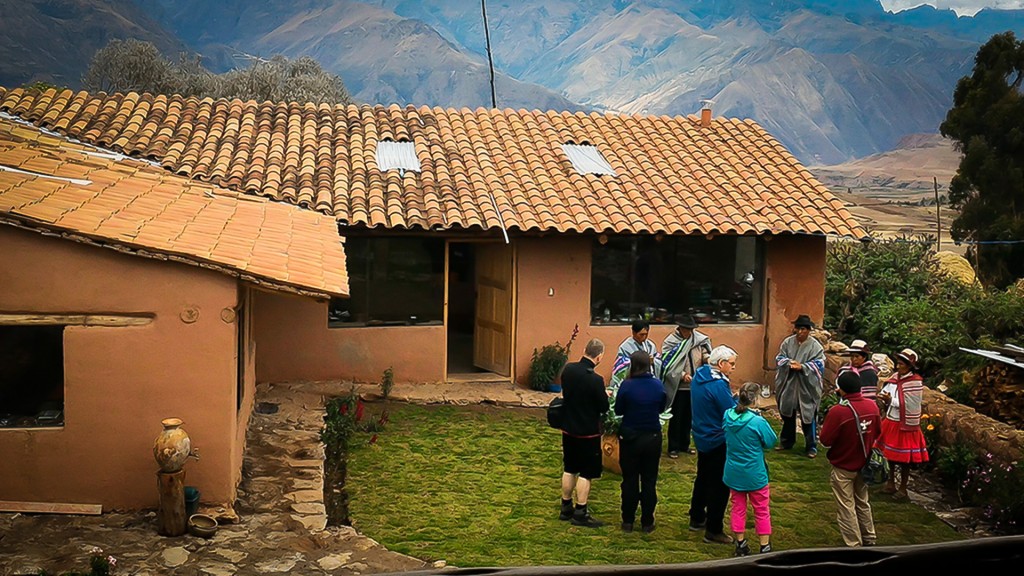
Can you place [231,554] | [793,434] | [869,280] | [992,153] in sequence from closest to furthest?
[231,554] → [793,434] → [869,280] → [992,153]

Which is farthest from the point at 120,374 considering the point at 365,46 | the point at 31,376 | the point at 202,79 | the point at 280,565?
the point at 365,46

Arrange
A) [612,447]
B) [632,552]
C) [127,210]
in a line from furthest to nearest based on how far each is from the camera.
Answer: [612,447]
[127,210]
[632,552]

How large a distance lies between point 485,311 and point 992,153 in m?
19.6

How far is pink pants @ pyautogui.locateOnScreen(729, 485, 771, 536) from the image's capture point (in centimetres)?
802

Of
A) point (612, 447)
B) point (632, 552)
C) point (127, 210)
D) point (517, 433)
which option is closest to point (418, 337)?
point (517, 433)

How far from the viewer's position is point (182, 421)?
335 inches

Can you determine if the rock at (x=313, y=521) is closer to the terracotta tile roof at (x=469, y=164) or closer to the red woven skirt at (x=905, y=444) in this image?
the terracotta tile roof at (x=469, y=164)

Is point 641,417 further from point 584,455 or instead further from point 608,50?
point 608,50

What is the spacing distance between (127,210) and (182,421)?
7.66 ft

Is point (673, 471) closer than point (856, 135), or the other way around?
point (673, 471)

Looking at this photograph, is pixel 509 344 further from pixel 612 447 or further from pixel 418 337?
pixel 612 447

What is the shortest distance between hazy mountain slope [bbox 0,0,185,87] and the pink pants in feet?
187

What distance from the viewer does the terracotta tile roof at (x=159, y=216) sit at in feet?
27.3

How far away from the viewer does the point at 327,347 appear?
14016 mm
